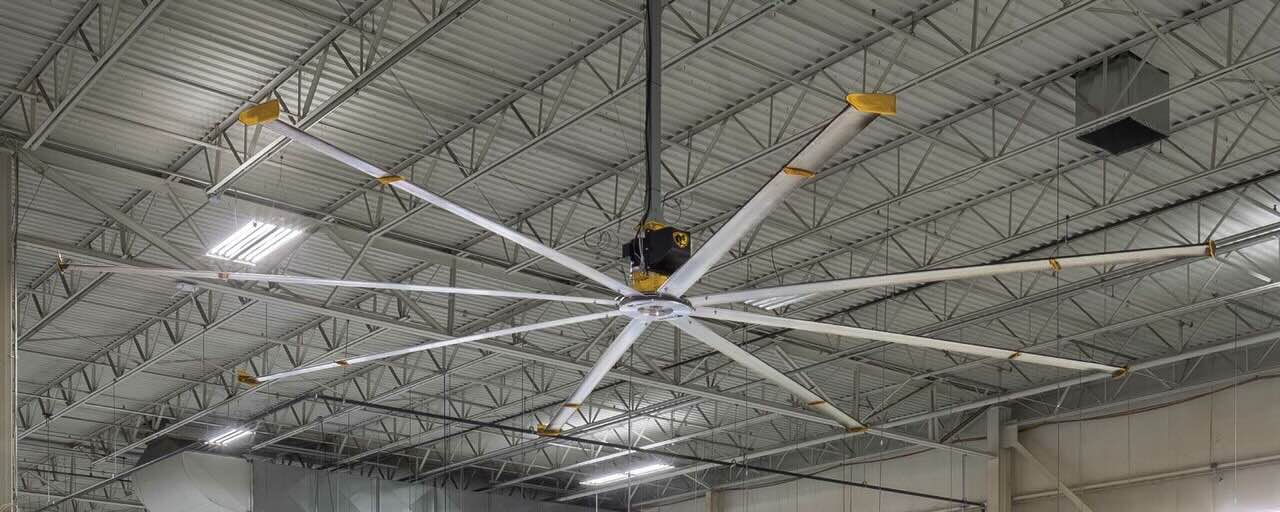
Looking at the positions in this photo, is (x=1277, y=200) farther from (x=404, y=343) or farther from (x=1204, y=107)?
(x=404, y=343)

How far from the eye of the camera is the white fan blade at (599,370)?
427 inches

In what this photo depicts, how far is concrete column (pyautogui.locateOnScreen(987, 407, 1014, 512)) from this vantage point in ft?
102

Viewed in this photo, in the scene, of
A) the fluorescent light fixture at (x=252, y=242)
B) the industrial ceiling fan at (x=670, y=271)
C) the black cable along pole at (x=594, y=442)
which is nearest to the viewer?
the industrial ceiling fan at (x=670, y=271)

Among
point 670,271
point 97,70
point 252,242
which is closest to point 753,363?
point 670,271

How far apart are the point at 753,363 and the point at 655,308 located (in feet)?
4.13

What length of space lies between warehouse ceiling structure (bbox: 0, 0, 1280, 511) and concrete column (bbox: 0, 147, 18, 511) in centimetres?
56

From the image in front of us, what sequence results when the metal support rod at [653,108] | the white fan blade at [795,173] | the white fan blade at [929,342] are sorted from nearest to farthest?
the white fan blade at [795,173]
the metal support rod at [653,108]
the white fan blade at [929,342]

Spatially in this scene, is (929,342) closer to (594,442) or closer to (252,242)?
(252,242)

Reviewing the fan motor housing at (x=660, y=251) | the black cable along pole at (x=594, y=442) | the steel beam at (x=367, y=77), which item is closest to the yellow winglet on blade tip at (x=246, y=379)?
the fan motor housing at (x=660, y=251)

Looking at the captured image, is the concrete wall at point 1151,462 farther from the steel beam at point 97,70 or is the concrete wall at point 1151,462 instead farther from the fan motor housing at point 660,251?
the steel beam at point 97,70

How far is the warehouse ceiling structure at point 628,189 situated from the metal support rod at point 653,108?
281 mm

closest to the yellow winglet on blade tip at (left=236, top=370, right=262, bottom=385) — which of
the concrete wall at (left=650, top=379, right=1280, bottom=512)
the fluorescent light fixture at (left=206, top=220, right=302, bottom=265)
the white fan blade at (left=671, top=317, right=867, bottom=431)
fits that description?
the white fan blade at (left=671, top=317, right=867, bottom=431)

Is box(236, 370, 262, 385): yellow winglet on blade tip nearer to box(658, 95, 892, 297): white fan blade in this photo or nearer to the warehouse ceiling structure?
the warehouse ceiling structure

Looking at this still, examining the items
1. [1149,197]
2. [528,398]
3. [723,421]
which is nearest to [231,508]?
[528,398]
